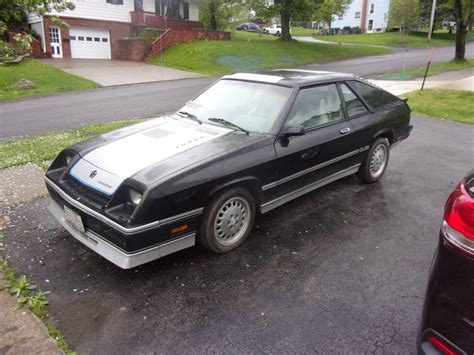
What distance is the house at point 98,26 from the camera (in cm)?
2559

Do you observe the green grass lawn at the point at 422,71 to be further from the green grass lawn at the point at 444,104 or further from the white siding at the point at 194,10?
the white siding at the point at 194,10

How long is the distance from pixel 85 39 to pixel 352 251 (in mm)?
27670

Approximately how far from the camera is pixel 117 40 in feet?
90.7

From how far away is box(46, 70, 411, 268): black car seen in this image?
312cm

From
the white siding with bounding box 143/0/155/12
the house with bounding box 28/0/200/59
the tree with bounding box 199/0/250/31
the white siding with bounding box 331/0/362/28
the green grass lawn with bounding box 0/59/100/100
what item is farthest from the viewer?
the white siding with bounding box 331/0/362/28

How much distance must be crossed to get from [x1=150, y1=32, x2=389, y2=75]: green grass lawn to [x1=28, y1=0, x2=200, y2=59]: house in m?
3.01

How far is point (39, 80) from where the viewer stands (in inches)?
677

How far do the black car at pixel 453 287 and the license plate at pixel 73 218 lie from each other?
2.62 meters

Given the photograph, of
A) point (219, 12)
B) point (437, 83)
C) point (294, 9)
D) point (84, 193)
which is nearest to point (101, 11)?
point (219, 12)

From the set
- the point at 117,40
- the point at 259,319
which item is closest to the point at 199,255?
the point at 259,319

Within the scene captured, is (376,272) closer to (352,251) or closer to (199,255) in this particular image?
(352,251)

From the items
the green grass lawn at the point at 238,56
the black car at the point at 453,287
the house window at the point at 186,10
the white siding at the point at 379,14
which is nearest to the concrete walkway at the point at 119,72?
the green grass lawn at the point at 238,56

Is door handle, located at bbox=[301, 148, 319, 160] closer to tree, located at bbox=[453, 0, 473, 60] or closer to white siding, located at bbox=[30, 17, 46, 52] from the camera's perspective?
tree, located at bbox=[453, 0, 473, 60]

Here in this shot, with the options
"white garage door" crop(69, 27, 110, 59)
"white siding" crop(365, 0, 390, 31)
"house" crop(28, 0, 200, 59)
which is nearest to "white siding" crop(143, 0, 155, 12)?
"house" crop(28, 0, 200, 59)
